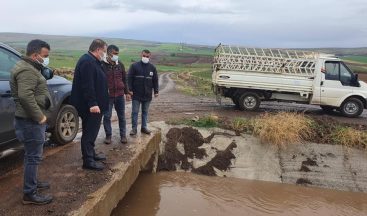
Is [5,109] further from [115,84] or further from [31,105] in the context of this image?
[115,84]

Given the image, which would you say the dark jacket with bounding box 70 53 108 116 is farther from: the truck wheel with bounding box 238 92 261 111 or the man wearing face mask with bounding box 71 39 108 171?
the truck wheel with bounding box 238 92 261 111

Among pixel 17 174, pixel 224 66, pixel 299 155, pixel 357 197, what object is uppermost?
pixel 224 66

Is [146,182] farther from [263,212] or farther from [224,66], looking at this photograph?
[224,66]

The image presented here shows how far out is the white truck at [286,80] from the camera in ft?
46.0

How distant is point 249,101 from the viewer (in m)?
14.5

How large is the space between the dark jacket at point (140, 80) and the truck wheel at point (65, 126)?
138 centimetres

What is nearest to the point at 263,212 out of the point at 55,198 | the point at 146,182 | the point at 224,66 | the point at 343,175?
the point at 146,182

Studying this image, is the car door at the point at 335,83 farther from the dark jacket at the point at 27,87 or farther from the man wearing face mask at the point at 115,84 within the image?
the dark jacket at the point at 27,87

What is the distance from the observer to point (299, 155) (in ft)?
36.2

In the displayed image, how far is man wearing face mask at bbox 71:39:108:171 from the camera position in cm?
618

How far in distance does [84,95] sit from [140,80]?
116 inches

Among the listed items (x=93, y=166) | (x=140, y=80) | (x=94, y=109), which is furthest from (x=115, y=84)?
(x=94, y=109)

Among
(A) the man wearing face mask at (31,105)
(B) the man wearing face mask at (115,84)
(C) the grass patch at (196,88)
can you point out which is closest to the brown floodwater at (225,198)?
(B) the man wearing face mask at (115,84)

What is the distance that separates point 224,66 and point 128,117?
3.68 metres
